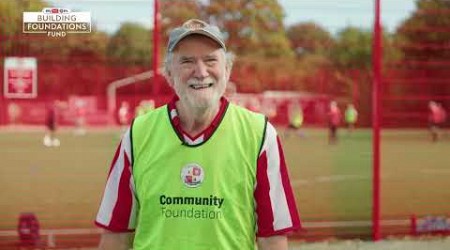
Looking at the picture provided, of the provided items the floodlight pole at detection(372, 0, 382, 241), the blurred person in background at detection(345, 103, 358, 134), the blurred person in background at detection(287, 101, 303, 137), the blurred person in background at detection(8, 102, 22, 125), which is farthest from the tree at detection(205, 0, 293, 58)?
the blurred person in background at detection(8, 102, 22, 125)

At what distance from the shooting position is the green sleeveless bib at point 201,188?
2.18 meters

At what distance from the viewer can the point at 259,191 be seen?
221 centimetres

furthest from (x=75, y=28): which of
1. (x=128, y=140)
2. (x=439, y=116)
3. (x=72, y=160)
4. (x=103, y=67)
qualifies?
(x=128, y=140)

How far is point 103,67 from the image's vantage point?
6.91 metres

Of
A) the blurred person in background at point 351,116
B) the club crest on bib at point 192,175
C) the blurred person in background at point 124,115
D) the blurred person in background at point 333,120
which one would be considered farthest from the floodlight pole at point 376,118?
the club crest on bib at point 192,175

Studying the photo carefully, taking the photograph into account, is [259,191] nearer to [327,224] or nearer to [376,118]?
[376,118]

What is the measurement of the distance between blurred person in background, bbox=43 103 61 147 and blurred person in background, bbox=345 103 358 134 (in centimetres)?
276

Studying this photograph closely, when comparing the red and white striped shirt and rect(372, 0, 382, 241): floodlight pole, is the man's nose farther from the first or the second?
rect(372, 0, 382, 241): floodlight pole

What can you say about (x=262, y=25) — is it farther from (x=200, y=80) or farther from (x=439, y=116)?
(x=200, y=80)

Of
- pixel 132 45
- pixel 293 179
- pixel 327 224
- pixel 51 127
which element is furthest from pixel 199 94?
pixel 293 179

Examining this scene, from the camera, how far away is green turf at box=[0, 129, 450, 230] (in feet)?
22.4

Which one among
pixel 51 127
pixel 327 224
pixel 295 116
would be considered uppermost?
pixel 295 116

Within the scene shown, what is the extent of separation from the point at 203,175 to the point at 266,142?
0.64 ft

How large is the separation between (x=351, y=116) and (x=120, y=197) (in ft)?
19.1
